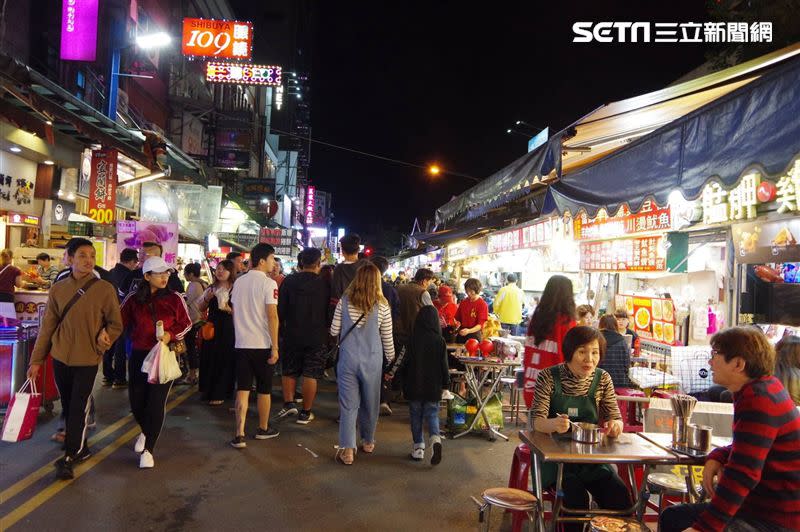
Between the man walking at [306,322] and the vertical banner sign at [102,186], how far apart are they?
7.34 metres

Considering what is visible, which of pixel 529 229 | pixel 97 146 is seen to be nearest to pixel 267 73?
pixel 97 146

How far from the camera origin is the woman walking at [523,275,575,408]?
16.9 feet

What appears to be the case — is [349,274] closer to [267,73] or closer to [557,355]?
[557,355]

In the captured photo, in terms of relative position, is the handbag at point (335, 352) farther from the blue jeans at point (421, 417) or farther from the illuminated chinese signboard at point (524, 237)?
the illuminated chinese signboard at point (524, 237)

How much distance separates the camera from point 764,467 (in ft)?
8.18

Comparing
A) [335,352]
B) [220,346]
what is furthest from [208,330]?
[335,352]

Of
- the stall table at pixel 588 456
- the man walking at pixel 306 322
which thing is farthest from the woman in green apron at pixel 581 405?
the man walking at pixel 306 322

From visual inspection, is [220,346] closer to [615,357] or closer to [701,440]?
[615,357]

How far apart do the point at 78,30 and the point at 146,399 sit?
11.0m

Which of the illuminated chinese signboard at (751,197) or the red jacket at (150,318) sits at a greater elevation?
the illuminated chinese signboard at (751,197)

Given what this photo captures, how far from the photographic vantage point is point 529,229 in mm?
11219

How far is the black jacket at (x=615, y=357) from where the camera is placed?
599cm

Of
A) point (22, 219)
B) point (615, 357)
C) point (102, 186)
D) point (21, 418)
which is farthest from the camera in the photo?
point (102, 186)

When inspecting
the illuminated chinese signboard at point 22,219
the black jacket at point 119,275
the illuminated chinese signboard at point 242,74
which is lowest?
the black jacket at point 119,275
